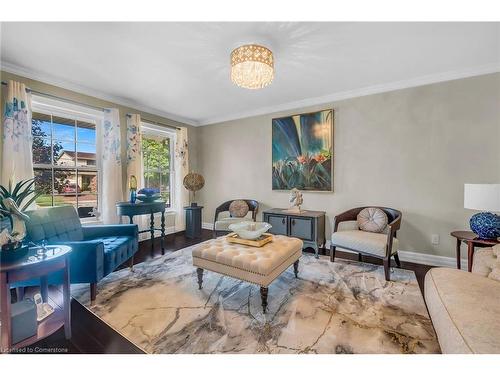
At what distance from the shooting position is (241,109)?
4383 millimetres

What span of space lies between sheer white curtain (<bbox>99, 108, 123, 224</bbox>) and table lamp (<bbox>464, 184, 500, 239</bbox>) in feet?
15.1

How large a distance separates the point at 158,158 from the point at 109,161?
1143 mm

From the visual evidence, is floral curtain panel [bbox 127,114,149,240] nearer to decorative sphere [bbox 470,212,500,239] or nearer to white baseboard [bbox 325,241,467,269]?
white baseboard [bbox 325,241,467,269]

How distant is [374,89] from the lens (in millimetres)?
3287

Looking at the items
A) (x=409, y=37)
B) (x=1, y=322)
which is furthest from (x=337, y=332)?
(x=409, y=37)

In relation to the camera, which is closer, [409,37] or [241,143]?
[409,37]

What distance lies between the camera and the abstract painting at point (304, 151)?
12.1 ft

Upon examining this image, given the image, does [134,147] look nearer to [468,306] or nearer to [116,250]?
[116,250]

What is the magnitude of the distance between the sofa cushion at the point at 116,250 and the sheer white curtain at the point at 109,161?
1031mm

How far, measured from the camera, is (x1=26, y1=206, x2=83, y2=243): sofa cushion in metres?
2.14

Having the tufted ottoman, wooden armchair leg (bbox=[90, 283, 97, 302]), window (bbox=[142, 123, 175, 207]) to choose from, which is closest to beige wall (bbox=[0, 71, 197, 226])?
window (bbox=[142, 123, 175, 207])
